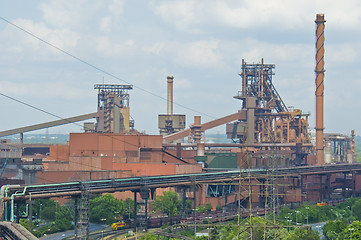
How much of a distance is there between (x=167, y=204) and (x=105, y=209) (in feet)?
31.0

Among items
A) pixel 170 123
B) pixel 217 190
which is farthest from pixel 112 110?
pixel 217 190

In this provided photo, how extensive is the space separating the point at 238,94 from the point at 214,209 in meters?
40.5

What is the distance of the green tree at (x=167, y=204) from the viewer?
266ft

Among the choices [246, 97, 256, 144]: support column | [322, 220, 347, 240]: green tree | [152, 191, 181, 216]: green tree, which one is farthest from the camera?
[246, 97, 256, 144]: support column

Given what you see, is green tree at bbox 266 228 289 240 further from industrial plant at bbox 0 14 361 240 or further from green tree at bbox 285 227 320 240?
industrial plant at bbox 0 14 361 240

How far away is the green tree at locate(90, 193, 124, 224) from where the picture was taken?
74938 mm

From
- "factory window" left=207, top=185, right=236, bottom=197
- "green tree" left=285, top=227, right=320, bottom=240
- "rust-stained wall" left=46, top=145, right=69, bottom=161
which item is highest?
"rust-stained wall" left=46, top=145, right=69, bottom=161

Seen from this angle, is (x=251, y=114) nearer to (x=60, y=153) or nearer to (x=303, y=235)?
(x=60, y=153)

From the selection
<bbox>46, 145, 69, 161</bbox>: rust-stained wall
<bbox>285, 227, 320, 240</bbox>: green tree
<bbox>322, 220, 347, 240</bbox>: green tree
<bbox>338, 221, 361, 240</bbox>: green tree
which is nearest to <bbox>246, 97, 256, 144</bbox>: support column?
<bbox>46, 145, 69, 161</bbox>: rust-stained wall

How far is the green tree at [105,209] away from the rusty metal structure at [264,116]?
149ft

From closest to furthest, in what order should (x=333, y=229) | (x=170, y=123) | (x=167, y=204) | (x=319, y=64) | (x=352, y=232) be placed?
(x=352, y=232), (x=333, y=229), (x=167, y=204), (x=319, y=64), (x=170, y=123)

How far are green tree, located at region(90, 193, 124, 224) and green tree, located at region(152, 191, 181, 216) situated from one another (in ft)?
19.8

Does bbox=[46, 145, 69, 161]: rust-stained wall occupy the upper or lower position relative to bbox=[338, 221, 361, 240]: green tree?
upper

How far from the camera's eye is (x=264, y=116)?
120 m
